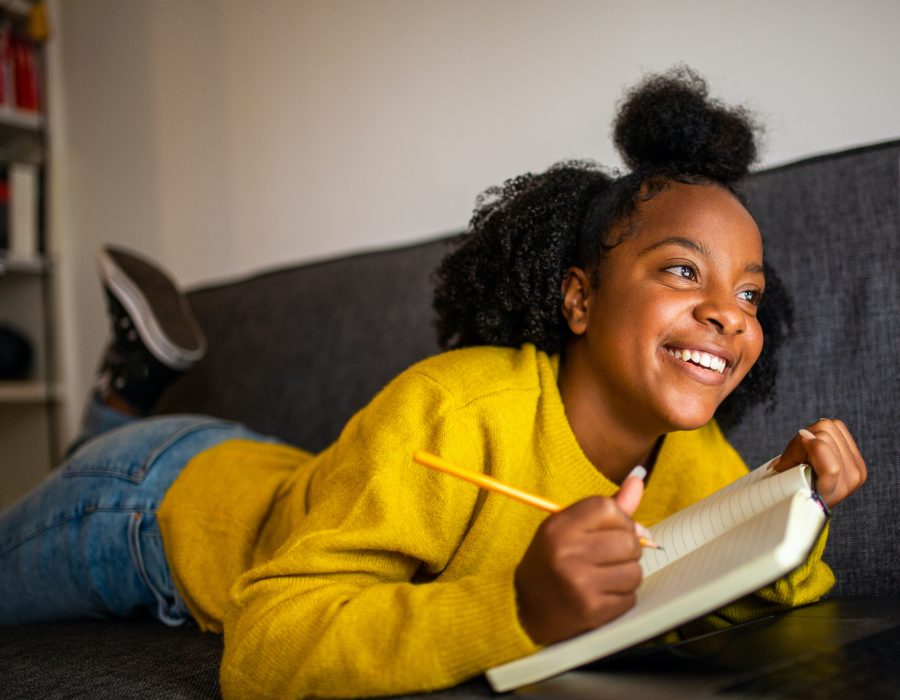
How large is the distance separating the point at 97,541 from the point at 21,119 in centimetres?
178

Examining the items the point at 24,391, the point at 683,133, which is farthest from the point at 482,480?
the point at 24,391

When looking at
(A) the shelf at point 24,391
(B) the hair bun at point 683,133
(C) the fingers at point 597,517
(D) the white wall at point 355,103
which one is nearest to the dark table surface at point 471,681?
(C) the fingers at point 597,517

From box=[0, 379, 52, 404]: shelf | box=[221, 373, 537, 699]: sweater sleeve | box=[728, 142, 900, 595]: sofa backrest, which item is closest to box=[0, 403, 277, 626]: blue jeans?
box=[221, 373, 537, 699]: sweater sleeve

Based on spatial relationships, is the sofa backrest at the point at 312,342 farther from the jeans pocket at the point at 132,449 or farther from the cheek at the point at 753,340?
the cheek at the point at 753,340

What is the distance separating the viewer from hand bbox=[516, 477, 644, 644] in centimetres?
48

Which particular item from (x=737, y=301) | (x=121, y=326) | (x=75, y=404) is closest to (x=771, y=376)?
(x=737, y=301)

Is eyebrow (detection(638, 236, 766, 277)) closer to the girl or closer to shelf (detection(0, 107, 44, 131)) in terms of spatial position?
the girl

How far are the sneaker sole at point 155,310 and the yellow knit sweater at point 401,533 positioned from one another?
1.38 ft

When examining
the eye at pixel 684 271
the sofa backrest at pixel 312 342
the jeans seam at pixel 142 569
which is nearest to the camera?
the eye at pixel 684 271

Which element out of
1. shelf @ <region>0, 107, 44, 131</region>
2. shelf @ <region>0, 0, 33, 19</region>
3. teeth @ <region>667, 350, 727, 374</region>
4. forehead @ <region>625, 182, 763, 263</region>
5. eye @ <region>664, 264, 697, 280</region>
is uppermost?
shelf @ <region>0, 0, 33, 19</region>

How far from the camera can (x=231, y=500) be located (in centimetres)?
96

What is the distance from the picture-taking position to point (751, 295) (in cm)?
79

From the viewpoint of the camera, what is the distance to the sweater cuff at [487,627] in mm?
505

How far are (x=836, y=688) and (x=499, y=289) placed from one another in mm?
558
